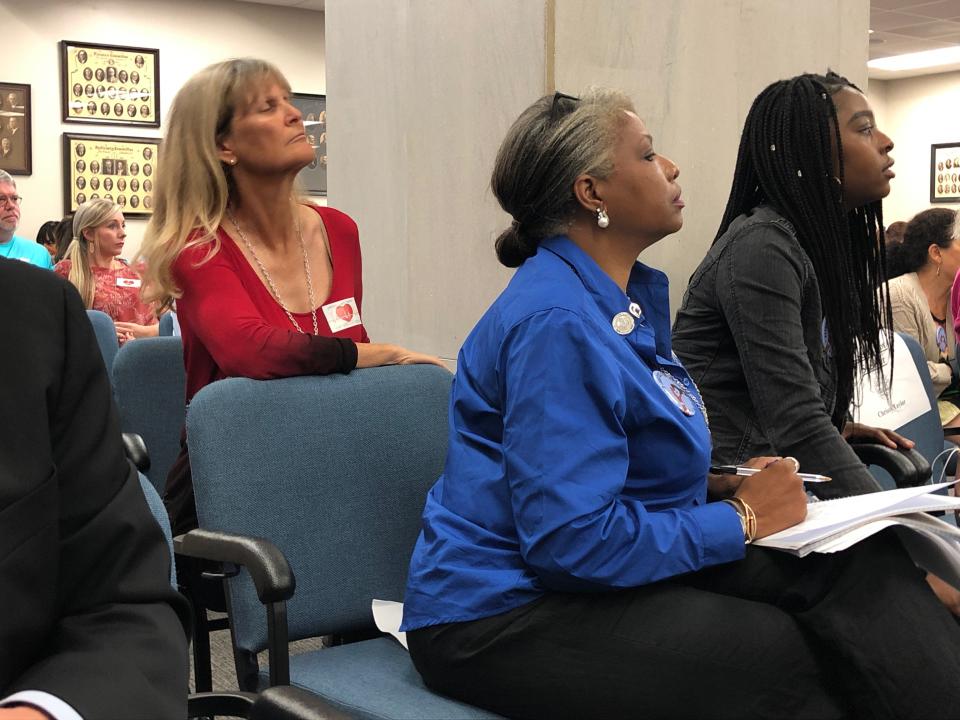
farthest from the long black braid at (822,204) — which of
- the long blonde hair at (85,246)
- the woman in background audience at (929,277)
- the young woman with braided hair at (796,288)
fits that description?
the long blonde hair at (85,246)

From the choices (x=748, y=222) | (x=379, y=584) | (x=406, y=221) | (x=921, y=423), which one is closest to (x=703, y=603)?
(x=379, y=584)

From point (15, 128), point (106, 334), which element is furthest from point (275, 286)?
point (15, 128)

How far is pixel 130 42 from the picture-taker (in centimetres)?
870

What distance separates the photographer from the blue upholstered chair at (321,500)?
5.19 ft

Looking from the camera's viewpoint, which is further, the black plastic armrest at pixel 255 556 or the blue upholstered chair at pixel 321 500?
the blue upholstered chair at pixel 321 500

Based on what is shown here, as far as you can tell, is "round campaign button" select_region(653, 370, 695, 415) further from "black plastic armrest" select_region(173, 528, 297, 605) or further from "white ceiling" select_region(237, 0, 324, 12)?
"white ceiling" select_region(237, 0, 324, 12)

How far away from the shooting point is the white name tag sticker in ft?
7.63

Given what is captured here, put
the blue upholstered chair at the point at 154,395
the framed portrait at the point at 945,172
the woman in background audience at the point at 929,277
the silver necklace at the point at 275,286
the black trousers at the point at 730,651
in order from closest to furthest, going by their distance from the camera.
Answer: the black trousers at the point at 730,651 → the silver necklace at the point at 275,286 → the blue upholstered chair at the point at 154,395 → the woman in background audience at the point at 929,277 → the framed portrait at the point at 945,172

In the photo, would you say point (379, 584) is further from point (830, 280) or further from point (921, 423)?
point (921, 423)

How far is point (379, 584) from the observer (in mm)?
1738

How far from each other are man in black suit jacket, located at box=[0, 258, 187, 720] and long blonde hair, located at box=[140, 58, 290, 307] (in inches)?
58.5

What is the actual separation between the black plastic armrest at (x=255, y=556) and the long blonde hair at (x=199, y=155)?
0.84 meters

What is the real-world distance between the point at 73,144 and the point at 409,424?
754cm

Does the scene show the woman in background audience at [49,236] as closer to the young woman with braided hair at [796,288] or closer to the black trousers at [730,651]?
the young woman with braided hair at [796,288]
